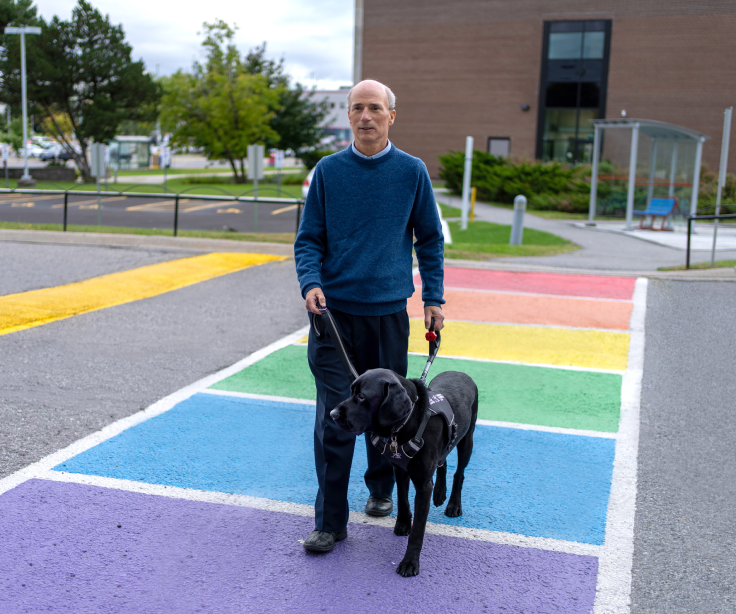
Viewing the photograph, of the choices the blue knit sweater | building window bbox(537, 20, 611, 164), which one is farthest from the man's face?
→ building window bbox(537, 20, 611, 164)

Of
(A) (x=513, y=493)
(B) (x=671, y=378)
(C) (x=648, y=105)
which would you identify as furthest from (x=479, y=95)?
(A) (x=513, y=493)

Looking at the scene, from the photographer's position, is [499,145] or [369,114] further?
[499,145]

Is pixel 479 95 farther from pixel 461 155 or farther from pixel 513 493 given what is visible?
pixel 513 493

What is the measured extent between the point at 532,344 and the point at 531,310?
5.80 ft

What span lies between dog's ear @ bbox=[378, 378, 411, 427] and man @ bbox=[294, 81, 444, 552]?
49cm

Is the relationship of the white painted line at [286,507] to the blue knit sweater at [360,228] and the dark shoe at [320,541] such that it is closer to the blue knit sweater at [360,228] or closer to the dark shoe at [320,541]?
the dark shoe at [320,541]

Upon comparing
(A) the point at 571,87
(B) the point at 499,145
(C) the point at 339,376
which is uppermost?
(A) the point at 571,87

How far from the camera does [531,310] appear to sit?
31.0ft

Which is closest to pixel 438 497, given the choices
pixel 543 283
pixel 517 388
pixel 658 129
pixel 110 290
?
pixel 517 388

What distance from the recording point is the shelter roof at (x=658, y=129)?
20.9 m

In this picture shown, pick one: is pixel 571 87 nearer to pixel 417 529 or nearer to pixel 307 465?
pixel 307 465

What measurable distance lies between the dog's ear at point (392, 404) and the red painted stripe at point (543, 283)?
7.99 metres

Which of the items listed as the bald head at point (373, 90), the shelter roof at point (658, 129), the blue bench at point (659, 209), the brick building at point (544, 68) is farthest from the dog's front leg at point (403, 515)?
the brick building at point (544, 68)

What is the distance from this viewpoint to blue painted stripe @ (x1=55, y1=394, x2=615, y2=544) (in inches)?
153
